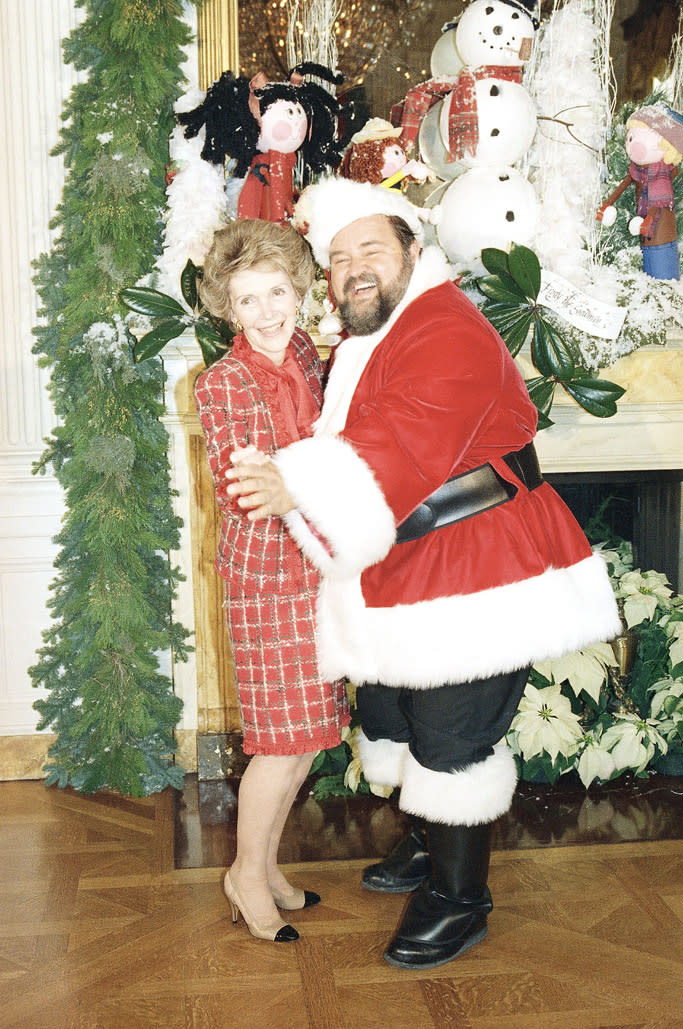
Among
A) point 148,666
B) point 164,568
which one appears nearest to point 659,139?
point 164,568

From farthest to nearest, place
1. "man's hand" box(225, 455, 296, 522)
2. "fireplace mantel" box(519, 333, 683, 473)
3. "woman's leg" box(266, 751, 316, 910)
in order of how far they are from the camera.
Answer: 1. "fireplace mantel" box(519, 333, 683, 473)
2. "woman's leg" box(266, 751, 316, 910)
3. "man's hand" box(225, 455, 296, 522)

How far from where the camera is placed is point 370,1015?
6.02 ft

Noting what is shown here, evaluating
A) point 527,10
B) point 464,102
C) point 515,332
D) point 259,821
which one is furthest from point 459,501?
point 527,10

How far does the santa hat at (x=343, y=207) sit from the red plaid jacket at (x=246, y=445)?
279 mm

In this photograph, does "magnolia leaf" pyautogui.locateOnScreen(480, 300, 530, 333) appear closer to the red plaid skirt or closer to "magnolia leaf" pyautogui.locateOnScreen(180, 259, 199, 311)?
"magnolia leaf" pyautogui.locateOnScreen(180, 259, 199, 311)

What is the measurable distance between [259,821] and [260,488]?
0.77 m

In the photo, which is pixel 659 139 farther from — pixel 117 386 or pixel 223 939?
pixel 223 939

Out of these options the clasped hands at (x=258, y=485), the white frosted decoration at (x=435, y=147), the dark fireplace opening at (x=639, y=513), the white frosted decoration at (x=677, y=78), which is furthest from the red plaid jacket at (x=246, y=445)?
the white frosted decoration at (x=677, y=78)

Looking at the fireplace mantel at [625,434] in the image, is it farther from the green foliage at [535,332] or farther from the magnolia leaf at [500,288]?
the magnolia leaf at [500,288]

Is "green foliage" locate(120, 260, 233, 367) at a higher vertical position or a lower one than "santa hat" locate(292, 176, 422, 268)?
lower

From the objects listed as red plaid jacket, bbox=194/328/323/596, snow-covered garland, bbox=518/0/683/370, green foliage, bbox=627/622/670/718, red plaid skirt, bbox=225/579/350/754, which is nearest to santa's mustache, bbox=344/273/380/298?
red plaid jacket, bbox=194/328/323/596

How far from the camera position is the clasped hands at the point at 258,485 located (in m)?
1.65

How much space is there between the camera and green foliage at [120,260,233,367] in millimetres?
2584

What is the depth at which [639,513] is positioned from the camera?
3.32 m
